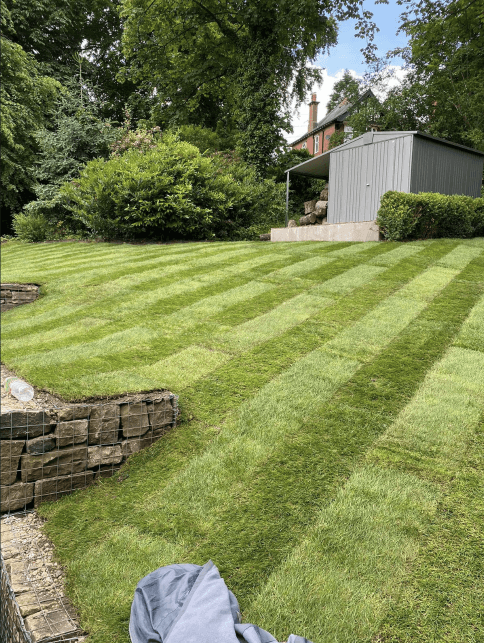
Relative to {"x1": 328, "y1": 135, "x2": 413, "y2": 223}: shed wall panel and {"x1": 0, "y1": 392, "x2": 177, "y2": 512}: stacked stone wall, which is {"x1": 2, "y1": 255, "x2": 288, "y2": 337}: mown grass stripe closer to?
{"x1": 0, "y1": 392, "x2": 177, "y2": 512}: stacked stone wall

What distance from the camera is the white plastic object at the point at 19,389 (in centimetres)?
369

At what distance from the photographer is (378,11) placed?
52.5 feet

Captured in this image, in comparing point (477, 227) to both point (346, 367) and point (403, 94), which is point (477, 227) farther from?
point (403, 94)

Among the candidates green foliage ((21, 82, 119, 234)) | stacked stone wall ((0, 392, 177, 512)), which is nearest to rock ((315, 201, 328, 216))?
green foliage ((21, 82, 119, 234))

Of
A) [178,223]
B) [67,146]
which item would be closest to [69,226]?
[67,146]

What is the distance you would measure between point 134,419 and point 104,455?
0.32m

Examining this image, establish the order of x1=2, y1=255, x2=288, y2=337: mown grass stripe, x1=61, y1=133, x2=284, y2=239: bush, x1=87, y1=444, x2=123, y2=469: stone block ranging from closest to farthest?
x1=87, y1=444, x2=123, y2=469: stone block < x1=2, y1=255, x2=288, y2=337: mown grass stripe < x1=61, y1=133, x2=284, y2=239: bush

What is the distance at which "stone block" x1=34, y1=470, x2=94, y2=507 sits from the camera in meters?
2.85

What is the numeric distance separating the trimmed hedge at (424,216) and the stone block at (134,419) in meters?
8.86

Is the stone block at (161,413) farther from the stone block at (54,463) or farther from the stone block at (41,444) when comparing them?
the stone block at (41,444)

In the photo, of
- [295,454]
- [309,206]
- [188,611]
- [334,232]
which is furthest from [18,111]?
[188,611]

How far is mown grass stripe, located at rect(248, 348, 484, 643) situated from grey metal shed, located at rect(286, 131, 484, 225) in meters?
11.1

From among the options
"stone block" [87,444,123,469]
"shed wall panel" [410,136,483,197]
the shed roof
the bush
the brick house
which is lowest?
"stone block" [87,444,123,469]

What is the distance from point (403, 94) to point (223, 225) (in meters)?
13.9
